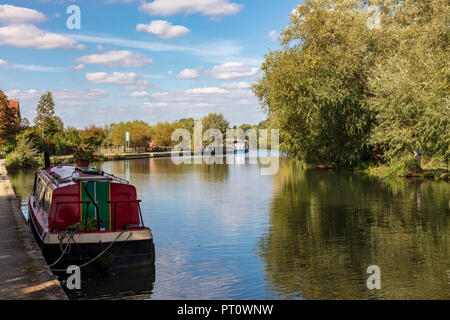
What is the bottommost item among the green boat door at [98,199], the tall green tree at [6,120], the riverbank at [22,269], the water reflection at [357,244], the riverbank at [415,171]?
the water reflection at [357,244]

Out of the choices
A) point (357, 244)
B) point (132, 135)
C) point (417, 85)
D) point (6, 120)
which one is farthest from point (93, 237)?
point (132, 135)

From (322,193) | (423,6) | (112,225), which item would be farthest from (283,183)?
(112,225)

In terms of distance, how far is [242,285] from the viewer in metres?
11.5

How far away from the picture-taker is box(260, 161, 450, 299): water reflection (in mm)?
11242

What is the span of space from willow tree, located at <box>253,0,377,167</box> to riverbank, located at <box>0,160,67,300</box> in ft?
87.0

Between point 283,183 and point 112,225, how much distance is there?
2234cm

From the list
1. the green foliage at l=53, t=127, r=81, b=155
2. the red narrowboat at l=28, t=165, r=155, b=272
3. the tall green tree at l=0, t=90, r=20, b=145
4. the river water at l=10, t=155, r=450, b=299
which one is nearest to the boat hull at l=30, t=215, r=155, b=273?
the red narrowboat at l=28, t=165, r=155, b=272

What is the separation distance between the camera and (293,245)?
1554 centimetres

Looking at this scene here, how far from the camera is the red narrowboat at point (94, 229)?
480 inches

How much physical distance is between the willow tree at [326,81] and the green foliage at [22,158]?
80.0ft

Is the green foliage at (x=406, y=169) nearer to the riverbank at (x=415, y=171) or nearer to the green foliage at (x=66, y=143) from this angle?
the riverbank at (x=415, y=171)

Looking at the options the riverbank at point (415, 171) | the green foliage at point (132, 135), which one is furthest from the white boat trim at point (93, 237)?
the green foliage at point (132, 135)

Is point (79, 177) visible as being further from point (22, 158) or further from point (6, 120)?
point (22, 158)

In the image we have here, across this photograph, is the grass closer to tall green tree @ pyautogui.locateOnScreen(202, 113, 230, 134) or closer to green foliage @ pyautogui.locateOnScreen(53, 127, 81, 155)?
green foliage @ pyautogui.locateOnScreen(53, 127, 81, 155)
